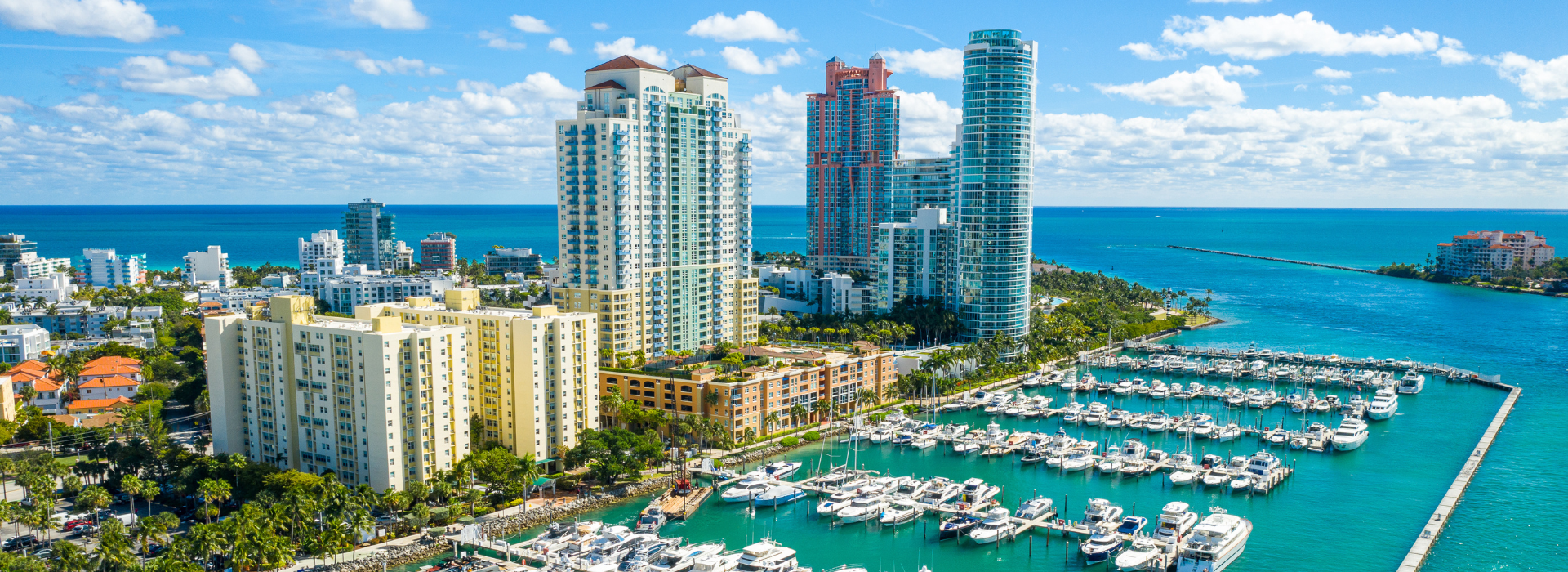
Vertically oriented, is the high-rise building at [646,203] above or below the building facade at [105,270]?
above

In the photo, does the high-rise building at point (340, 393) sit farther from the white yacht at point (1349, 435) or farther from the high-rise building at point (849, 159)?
the high-rise building at point (849, 159)

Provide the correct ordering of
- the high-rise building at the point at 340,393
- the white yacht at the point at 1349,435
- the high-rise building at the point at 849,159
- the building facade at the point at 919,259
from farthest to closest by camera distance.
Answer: the high-rise building at the point at 849,159 → the building facade at the point at 919,259 → the white yacht at the point at 1349,435 → the high-rise building at the point at 340,393

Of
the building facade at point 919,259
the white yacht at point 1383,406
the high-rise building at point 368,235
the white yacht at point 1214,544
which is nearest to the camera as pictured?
the white yacht at point 1214,544

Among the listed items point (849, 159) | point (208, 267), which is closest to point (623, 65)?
point (849, 159)

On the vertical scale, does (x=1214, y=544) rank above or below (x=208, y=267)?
below

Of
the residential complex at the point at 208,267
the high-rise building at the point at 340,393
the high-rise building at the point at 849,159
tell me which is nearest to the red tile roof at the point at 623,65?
the high-rise building at the point at 340,393

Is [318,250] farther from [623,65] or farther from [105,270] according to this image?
[623,65]

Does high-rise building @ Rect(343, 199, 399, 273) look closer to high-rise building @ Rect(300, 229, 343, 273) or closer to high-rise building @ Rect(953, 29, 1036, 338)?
high-rise building @ Rect(300, 229, 343, 273)
